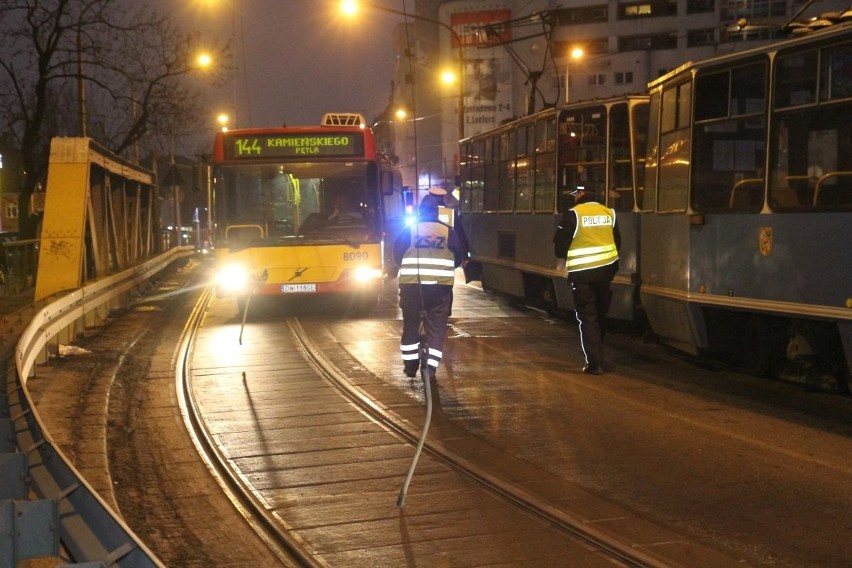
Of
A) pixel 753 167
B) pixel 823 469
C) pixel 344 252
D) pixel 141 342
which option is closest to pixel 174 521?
pixel 823 469

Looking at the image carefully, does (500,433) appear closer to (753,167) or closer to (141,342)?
(753,167)

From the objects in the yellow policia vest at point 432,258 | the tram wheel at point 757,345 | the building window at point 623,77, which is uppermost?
the building window at point 623,77

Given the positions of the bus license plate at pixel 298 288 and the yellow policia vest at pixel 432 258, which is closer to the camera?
the yellow policia vest at pixel 432 258

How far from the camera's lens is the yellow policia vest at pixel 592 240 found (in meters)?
11.8

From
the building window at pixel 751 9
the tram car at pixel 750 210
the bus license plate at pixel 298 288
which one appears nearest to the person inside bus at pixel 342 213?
the bus license plate at pixel 298 288

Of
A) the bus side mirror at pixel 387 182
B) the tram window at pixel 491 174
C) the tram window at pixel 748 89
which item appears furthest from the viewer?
the tram window at pixel 491 174

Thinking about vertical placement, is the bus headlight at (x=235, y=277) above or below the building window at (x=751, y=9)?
below

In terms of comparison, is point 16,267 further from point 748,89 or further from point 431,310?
point 748,89

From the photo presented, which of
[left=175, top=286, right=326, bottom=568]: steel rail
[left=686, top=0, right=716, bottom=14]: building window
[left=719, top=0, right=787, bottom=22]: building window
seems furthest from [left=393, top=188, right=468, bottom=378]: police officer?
[left=686, top=0, right=716, bottom=14]: building window

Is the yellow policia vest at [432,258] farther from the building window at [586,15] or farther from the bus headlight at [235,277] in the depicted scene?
the building window at [586,15]

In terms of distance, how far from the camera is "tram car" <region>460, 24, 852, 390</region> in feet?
31.3

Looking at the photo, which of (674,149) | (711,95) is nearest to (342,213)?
(674,149)

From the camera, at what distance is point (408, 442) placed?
868cm

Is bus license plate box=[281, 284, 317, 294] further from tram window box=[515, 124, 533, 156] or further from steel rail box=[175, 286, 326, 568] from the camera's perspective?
steel rail box=[175, 286, 326, 568]
